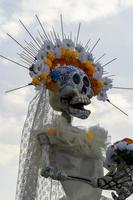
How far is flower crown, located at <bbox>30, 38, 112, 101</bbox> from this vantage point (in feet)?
16.3

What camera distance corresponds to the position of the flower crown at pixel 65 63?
4.98 m

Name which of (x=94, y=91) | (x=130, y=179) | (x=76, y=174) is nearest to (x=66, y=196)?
(x=76, y=174)

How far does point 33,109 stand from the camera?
506 centimetres

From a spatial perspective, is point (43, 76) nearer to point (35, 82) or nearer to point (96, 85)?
point (35, 82)

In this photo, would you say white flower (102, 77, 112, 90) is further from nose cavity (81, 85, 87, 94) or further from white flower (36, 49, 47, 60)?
white flower (36, 49, 47, 60)

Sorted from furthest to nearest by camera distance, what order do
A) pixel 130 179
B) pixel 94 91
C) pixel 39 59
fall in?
1. pixel 94 91
2. pixel 39 59
3. pixel 130 179

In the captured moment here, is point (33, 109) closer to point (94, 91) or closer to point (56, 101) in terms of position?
point (56, 101)

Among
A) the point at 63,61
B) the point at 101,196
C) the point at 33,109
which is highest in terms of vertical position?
the point at 63,61

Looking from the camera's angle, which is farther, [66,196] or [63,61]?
[63,61]

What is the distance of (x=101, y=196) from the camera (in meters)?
5.00

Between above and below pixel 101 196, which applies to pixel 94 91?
above

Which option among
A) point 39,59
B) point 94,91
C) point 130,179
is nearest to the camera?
point 130,179

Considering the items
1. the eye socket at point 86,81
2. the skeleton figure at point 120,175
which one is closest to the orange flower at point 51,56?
the eye socket at point 86,81

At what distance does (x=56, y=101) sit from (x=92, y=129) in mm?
Answer: 398
